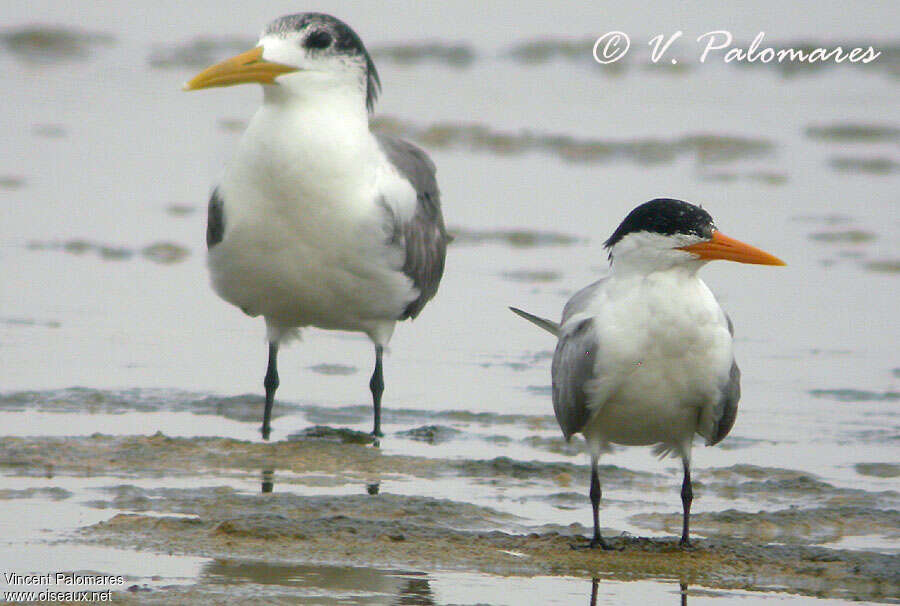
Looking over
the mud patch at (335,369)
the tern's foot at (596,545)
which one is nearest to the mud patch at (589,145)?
the mud patch at (335,369)

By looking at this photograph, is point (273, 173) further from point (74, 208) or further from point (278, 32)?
point (74, 208)

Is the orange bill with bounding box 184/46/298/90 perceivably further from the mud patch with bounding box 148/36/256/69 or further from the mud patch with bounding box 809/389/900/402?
the mud patch with bounding box 148/36/256/69

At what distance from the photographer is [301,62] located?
7.96 meters

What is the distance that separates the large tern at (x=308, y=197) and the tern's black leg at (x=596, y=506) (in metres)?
1.73

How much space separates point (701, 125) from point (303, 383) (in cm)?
808

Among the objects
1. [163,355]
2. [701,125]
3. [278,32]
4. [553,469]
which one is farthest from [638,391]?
[701,125]

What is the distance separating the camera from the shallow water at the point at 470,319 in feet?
21.8

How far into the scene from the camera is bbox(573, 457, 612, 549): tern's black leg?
20.5ft

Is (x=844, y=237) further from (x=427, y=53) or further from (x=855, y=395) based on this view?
(x=427, y=53)

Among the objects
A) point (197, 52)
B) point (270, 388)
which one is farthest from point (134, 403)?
point (197, 52)

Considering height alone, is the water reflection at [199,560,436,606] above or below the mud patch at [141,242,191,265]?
below

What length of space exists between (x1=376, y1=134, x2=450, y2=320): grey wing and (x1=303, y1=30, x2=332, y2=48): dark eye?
0.61m

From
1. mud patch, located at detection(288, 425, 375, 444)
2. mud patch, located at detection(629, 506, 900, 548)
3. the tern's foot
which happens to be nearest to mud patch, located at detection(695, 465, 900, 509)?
mud patch, located at detection(629, 506, 900, 548)

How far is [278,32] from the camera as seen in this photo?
8.03 metres
